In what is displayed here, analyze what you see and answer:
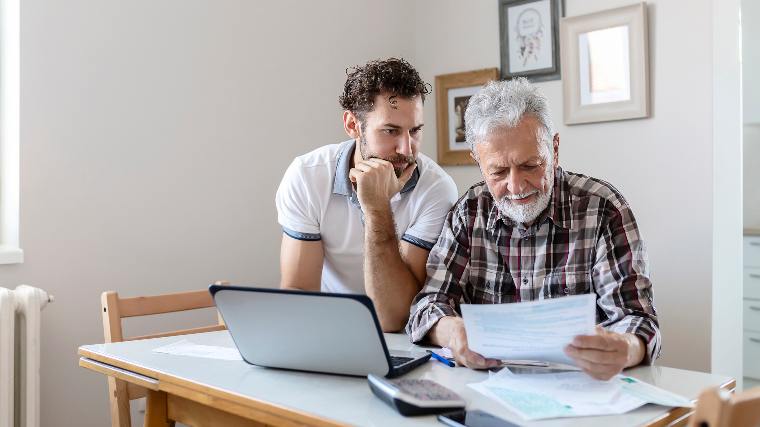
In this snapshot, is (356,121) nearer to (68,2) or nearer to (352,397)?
(68,2)

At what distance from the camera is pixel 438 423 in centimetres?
99

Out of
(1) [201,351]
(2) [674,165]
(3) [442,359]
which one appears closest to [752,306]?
(2) [674,165]

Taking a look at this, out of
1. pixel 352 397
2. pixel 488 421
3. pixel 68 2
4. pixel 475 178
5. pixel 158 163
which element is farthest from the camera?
pixel 475 178

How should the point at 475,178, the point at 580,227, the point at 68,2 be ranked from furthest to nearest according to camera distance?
the point at 475,178 → the point at 68,2 → the point at 580,227

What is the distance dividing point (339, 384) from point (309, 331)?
0.10 m

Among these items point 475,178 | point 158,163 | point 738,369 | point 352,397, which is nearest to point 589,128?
point 475,178

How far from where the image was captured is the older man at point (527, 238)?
1506mm

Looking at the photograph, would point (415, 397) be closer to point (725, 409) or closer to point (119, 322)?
point (725, 409)

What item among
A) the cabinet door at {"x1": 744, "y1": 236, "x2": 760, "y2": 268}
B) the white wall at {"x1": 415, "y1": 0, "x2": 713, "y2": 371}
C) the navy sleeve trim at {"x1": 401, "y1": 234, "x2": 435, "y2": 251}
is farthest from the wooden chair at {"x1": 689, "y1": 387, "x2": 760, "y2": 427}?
the cabinet door at {"x1": 744, "y1": 236, "x2": 760, "y2": 268}

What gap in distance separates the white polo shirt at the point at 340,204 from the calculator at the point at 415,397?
93 cm

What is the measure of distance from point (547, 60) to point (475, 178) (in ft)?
1.92

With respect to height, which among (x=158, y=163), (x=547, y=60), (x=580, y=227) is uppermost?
(x=547, y=60)

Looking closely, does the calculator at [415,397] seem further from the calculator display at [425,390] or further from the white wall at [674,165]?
the white wall at [674,165]

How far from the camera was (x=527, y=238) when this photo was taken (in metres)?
1.66
